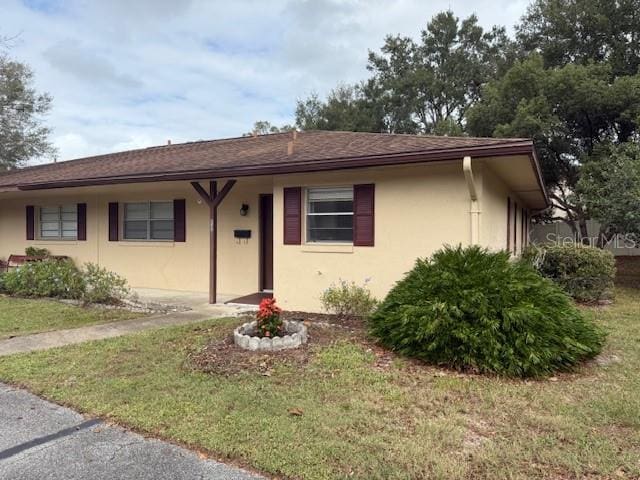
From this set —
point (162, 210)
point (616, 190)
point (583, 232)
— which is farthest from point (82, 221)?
point (583, 232)

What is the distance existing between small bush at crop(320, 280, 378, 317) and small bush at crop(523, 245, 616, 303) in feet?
12.7

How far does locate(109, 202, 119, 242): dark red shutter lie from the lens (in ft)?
38.6

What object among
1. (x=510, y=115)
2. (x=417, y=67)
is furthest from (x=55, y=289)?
(x=417, y=67)

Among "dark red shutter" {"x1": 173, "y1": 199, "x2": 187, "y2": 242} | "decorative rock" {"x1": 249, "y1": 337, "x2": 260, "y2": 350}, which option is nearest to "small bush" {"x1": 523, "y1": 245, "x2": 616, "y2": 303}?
"decorative rock" {"x1": 249, "y1": 337, "x2": 260, "y2": 350}

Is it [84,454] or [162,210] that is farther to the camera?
[162,210]

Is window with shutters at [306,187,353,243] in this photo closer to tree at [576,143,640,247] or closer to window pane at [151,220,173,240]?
window pane at [151,220,173,240]

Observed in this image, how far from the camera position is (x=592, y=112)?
53.3 ft

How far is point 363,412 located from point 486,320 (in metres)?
1.78

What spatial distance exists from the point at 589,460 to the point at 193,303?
24.3ft

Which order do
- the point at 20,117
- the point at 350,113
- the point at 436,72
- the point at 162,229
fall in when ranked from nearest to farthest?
1. the point at 162,229
2. the point at 20,117
3. the point at 436,72
4. the point at 350,113

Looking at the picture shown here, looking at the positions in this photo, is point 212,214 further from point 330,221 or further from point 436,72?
point 436,72

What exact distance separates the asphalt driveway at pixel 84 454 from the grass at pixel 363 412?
0.14m

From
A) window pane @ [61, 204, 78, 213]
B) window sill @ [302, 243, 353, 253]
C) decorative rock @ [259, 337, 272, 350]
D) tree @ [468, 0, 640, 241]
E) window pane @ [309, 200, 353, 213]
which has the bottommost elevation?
decorative rock @ [259, 337, 272, 350]

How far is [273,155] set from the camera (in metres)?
8.98
